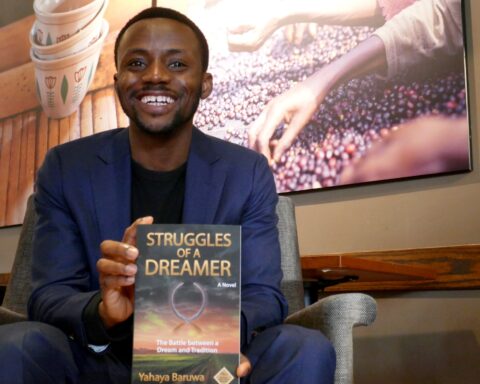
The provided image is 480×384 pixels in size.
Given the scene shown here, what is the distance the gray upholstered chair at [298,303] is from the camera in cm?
160

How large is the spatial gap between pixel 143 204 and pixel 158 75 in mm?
297

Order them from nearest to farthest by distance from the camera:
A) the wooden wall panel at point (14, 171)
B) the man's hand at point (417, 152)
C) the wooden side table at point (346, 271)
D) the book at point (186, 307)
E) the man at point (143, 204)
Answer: the book at point (186, 307)
the man at point (143, 204)
the wooden side table at point (346, 271)
the man's hand at point (417, 152)
the wooden wall panel at point (14, 171)

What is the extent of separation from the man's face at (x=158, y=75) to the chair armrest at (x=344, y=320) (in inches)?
21.7

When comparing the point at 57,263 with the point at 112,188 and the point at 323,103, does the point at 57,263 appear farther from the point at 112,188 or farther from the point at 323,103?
the point at 323,103

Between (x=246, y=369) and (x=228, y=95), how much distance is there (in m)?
2.19

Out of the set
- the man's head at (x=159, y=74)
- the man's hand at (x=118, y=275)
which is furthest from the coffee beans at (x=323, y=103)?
the man's hand at (x=118, y=275)

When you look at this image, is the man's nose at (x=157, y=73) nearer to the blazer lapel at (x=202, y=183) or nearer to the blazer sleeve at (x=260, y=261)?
the blazer lapel at (x=202, y=183)

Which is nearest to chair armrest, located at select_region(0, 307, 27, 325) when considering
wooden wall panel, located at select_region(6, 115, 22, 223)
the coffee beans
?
the coffee beans

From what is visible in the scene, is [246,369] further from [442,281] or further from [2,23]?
[2,23]

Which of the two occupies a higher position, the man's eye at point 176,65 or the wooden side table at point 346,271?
the man's eye at point 176,65

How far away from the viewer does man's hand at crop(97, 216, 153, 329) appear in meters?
1.23

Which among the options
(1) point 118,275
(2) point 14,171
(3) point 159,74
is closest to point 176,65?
(3) point 159,74

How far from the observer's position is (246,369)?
1195 millimetres

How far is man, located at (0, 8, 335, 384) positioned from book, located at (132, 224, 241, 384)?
18 cm
